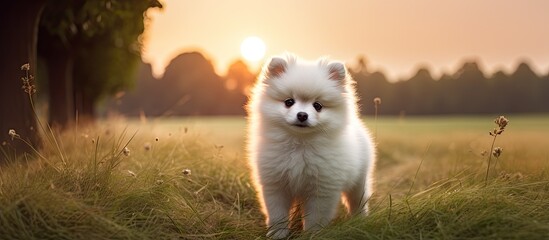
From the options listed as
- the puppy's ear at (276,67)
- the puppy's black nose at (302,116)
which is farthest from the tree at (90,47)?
the puppy's black nose at (302,116)

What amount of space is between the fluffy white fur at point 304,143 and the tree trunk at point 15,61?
392 centimetres

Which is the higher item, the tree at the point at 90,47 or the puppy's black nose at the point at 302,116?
the tree at the point at 90,47

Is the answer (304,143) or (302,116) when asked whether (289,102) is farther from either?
(304,143)

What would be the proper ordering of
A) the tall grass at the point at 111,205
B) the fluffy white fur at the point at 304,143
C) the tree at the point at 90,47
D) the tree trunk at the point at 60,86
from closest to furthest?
1. the tall grass at the point at 111,205
2. the fluffy white fur at the point at 304,143
3. the tree at the point at 90,47
4. the tree trunk at the point at 60,86

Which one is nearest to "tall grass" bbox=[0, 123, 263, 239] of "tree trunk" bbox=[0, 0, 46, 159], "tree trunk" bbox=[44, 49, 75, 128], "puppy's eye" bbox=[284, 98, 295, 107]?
"puppy's eye" bbox=[284, 98, 295, 107]

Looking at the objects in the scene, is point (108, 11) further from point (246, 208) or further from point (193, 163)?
point (246, 208)

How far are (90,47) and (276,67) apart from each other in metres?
9.29

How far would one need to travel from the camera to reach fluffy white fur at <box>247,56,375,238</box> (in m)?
4.43

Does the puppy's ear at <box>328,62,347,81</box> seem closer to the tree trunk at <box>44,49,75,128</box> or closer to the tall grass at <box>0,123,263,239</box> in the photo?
the tall grass at <box>0,123,263,239</box>

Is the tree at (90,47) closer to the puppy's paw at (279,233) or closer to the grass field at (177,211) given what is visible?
the grass field at (177,211)

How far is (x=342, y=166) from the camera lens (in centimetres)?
456

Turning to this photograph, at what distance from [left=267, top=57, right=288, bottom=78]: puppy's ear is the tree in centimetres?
207

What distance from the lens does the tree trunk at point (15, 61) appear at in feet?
23.5

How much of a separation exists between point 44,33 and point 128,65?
4713mm
